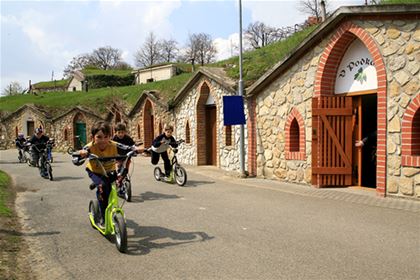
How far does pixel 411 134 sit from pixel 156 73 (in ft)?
149

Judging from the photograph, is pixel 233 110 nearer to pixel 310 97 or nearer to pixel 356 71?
pixel 310 97

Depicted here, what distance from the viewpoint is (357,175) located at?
11500 millimetres

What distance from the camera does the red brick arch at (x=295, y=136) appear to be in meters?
12.2

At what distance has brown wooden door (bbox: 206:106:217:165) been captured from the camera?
1836 centimetres

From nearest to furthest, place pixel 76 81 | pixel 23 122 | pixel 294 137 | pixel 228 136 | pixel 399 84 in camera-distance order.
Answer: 1. pixel 399 84
2. pixel 294 137
3. pixel 228 136
4. pixel 23 122
5. pixel 76 81

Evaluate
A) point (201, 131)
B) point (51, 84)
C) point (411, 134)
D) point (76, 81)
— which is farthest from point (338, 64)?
point (51, 84)

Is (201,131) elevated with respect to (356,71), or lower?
lower

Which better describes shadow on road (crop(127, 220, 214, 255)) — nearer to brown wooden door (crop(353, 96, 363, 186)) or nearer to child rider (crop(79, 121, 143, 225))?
child rider (crop(79, 121, 143, 225))

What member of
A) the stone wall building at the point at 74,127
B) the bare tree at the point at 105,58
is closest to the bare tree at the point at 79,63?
the bare tree at the point at 105,58

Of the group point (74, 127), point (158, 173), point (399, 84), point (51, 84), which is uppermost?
point (51, 84)

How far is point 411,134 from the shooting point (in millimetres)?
9367

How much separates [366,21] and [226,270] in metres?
7.70

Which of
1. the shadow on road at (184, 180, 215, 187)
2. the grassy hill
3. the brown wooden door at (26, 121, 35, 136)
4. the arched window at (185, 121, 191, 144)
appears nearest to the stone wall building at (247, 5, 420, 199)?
the grassy hill

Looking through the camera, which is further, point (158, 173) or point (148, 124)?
point (148, 124)
